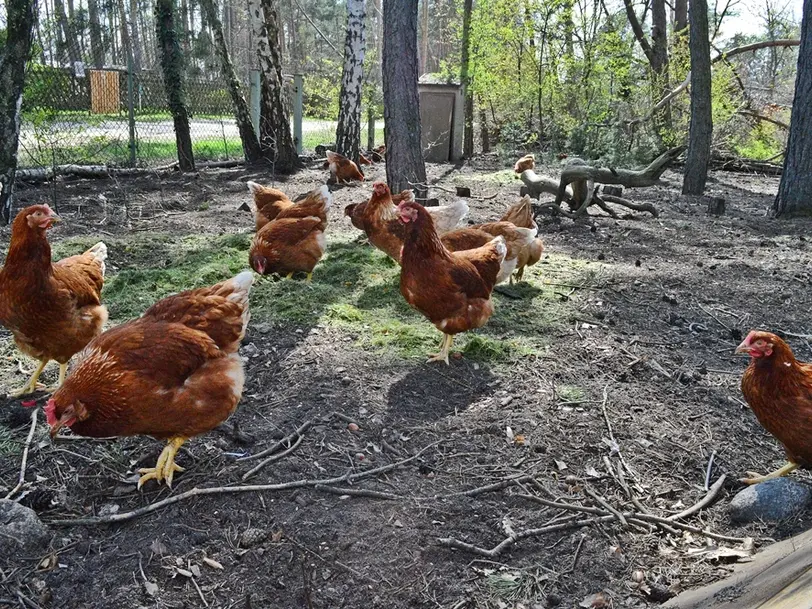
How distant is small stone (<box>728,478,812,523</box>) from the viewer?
2922mm

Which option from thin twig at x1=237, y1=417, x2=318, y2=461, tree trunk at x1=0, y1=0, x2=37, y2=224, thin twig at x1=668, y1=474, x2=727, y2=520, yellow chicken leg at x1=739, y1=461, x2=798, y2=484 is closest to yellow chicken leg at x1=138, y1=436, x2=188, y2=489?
thin twig at x1=237, y1=417, x2=318, y2=461

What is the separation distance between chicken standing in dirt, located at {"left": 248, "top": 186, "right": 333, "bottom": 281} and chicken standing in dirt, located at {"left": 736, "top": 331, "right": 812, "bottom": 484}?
4.04 metres

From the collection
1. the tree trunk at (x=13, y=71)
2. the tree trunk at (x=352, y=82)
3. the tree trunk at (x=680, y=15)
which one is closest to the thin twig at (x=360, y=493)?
the tree trunk at (x=13, y=71)

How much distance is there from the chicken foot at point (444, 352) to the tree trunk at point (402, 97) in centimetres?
397

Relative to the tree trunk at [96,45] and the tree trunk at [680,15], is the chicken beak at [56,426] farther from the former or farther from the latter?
the tree trunk at [680,15]

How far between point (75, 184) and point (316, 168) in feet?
17.3

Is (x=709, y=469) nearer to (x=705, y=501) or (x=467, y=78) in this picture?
(x=705, y=501)

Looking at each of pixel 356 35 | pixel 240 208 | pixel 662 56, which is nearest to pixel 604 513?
pixel 240 208

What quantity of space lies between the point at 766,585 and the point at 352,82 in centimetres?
1202

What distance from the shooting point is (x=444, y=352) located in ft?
14.8

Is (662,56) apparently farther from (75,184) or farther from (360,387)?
(360,387)

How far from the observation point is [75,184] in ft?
34.3

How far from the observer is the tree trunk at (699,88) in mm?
10578

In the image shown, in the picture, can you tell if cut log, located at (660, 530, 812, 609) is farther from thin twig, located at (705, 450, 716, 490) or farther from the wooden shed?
the wooden shed
